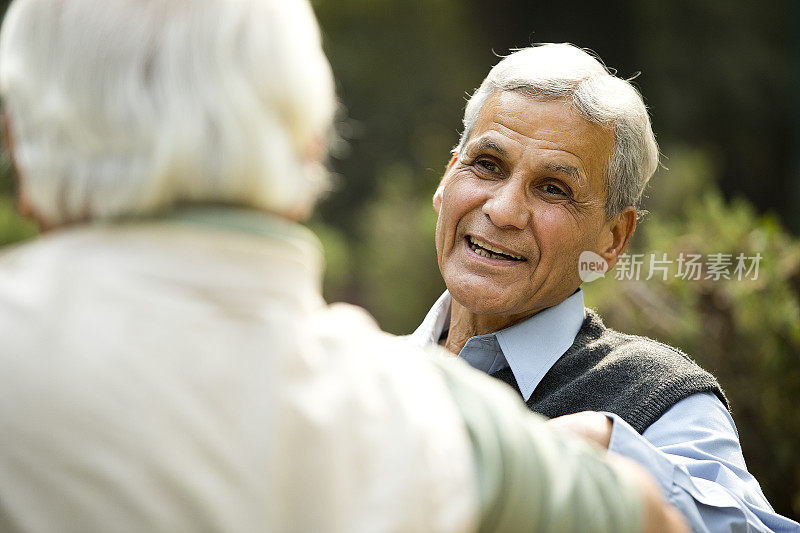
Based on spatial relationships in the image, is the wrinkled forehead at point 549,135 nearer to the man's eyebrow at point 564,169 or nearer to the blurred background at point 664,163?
the man's eyebrow at point 564,169

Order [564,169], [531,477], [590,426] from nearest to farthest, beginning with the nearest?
[531,477] → [590,426] → [564,169]

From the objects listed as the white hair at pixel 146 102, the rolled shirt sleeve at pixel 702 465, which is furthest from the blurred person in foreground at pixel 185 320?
the rolled shirt sleeve at pixel 702 465

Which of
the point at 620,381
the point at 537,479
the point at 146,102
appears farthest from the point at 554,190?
the point at 146,102

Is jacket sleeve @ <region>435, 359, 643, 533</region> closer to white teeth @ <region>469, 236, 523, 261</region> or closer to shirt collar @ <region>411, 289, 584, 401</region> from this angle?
shirt collar @ <region>411, 289, 584, 401</region>

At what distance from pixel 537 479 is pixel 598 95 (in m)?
1.42

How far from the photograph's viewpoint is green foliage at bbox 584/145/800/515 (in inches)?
149

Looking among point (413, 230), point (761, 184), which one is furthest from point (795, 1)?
point (413, 230)

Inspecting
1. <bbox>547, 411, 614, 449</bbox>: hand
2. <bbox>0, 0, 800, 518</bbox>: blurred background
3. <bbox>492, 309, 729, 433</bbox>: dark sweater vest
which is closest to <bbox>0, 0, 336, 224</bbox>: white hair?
<bbox>547, 411, 614, 449</bbox>: hand

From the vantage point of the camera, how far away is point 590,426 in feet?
5.53

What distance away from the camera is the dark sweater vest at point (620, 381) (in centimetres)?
209

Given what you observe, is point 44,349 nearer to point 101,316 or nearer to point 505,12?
point 101,316

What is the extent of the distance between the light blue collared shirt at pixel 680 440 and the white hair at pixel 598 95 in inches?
15.0

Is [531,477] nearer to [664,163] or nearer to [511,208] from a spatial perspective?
[511,208]

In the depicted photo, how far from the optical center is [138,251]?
1108mm
